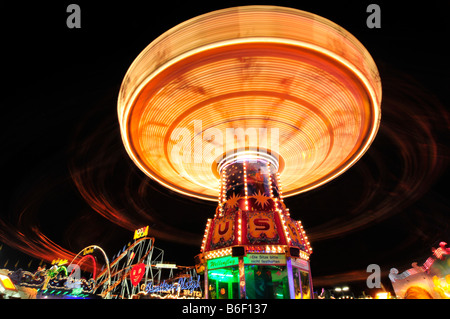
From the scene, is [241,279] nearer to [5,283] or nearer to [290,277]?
[290,277]

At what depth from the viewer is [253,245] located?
34.8 feet

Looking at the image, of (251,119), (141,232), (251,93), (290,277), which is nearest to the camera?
(290,277)

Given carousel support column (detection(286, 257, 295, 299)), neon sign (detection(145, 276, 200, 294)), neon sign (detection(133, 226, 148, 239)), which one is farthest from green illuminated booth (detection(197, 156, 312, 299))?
neon sign (detection(133, 226, 148, 239))

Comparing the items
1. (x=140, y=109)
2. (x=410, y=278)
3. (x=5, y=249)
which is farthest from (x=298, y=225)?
(x=5, y=249)

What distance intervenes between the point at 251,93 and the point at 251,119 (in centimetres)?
160

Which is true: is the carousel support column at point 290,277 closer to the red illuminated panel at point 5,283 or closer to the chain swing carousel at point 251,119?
the chain swing carousel at point 251,119

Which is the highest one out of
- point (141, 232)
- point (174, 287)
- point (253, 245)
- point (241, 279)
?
point (141, 232)

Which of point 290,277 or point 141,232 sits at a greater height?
point 141,232

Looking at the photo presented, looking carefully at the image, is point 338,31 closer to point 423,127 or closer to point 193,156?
point 193,156

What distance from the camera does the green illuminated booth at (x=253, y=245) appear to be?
412 inches

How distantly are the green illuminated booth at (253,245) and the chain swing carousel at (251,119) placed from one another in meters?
0.05

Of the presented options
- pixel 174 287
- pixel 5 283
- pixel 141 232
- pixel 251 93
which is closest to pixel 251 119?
pixel 251 93

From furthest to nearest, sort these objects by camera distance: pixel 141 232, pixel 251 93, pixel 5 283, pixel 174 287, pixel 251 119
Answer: pixel 141 232, pixel 174 287, pixel 5 283, pixel 251 119, pixel 251 93
